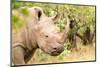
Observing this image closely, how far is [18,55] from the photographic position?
85.9 inches

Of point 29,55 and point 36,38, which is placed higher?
point 36,38

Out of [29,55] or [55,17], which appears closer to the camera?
[29,55]

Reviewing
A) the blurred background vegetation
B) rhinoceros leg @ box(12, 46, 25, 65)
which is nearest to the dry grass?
the blurred background vegetation

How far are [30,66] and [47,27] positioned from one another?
0.49m

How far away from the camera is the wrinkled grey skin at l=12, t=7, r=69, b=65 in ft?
7.16

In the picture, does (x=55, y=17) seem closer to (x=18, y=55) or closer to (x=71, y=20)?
(x=71, y=20)

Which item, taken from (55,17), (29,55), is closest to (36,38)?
(29,55)

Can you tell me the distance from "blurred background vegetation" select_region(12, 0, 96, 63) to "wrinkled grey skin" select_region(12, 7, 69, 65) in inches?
2.3

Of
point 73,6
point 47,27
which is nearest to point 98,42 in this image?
point 73,6

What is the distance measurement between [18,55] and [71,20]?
0.78 metres

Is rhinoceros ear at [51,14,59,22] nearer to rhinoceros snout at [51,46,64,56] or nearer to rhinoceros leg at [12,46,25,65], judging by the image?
rhinoceros snout at [51,46,64,56]
